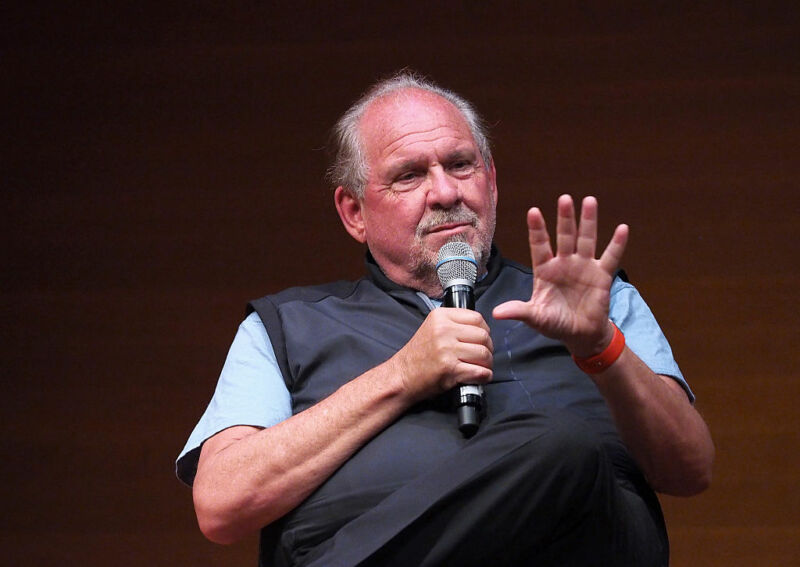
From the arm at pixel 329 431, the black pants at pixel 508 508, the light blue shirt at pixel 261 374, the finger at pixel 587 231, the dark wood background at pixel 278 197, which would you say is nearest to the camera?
the black pants at pixel 508 508

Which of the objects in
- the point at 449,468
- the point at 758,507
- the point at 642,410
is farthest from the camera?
the point at 758,507

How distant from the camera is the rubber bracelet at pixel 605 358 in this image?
60.4 inches

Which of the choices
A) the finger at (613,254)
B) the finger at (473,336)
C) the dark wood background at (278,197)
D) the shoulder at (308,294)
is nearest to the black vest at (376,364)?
the shoulder at (308,294)

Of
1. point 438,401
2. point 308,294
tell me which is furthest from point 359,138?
point 438,401

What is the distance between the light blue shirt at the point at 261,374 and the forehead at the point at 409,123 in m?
0.40

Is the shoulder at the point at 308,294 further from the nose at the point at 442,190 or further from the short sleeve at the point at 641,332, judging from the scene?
the short sleeve at the point at 641,332

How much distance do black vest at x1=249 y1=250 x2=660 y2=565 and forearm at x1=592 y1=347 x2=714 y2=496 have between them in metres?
0.04

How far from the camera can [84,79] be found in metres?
Result: 3.10

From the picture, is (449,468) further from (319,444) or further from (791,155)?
(791,155)

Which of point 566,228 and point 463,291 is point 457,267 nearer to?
point 463,291

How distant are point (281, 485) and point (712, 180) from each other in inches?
67.9

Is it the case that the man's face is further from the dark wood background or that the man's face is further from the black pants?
the dark wood background

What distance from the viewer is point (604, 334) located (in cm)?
153

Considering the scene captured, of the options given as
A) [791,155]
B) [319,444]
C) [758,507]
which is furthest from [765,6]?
[319,444]
